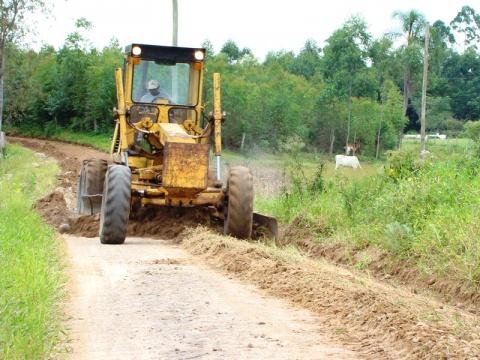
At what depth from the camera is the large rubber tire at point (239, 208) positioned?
475 inches

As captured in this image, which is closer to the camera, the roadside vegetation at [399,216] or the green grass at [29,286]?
the green grass at [29,286]

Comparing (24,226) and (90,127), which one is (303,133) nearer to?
(90,127)

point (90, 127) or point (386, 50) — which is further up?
point (386, 50)

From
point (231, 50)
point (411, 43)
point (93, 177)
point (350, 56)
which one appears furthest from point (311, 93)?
point (231, 50)

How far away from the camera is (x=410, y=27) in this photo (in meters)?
61.1

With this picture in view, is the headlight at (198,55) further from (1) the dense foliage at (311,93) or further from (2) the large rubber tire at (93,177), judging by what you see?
(1) the dense foliage at (311,93)

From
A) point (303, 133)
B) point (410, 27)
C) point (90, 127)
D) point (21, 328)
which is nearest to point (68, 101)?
point (90, 127)

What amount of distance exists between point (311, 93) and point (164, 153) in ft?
139

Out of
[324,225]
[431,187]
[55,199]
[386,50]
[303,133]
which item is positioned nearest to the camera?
[431,187]

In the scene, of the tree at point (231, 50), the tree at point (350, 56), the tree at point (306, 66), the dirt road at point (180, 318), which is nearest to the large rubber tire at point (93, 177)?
the dirt road at point (180, 318)

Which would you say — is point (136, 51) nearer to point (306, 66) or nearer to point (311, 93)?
point (311, 93)

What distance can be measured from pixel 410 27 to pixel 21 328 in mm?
58428

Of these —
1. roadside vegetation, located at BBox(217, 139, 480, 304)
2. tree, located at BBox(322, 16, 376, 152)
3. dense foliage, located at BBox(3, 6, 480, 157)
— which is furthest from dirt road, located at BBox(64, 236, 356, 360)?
tree, located at BBox(322, 16, 376, 152)

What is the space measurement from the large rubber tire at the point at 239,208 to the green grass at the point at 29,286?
98.9 inches
